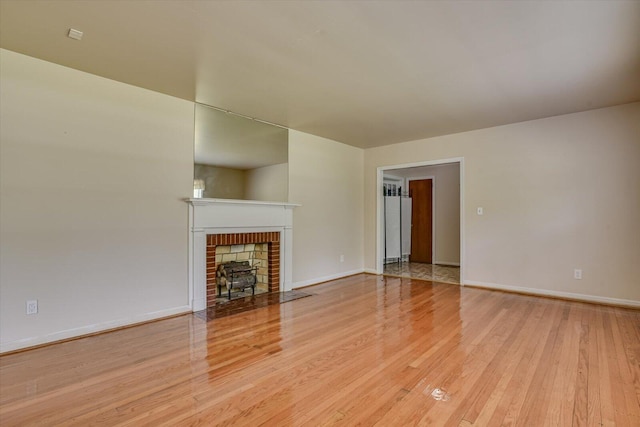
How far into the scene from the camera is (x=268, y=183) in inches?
176

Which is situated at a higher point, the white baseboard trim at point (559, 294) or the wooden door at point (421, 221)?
the wooden door at point (421, 221)

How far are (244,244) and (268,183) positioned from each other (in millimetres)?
918

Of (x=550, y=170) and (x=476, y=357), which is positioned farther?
(x=550, y=170)

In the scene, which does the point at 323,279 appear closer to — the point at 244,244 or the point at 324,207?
the point at 324,207

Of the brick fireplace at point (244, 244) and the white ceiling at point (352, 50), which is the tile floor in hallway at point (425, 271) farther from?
the white ceiling at point (352, 50)

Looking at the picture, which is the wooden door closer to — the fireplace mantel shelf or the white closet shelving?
the white closet shelving

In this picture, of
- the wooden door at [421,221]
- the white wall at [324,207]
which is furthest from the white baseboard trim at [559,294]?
the wooden door at [421,221]

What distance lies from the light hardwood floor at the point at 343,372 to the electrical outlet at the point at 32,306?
318 millimetres

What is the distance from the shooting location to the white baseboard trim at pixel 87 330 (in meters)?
2.54

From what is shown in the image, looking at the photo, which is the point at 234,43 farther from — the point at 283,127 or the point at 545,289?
the point at 545,289

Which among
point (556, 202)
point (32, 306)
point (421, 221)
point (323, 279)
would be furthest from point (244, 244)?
point (421, 221)

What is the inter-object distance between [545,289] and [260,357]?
3.92m

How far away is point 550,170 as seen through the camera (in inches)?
164

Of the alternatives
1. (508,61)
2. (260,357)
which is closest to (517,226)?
(508,61)
